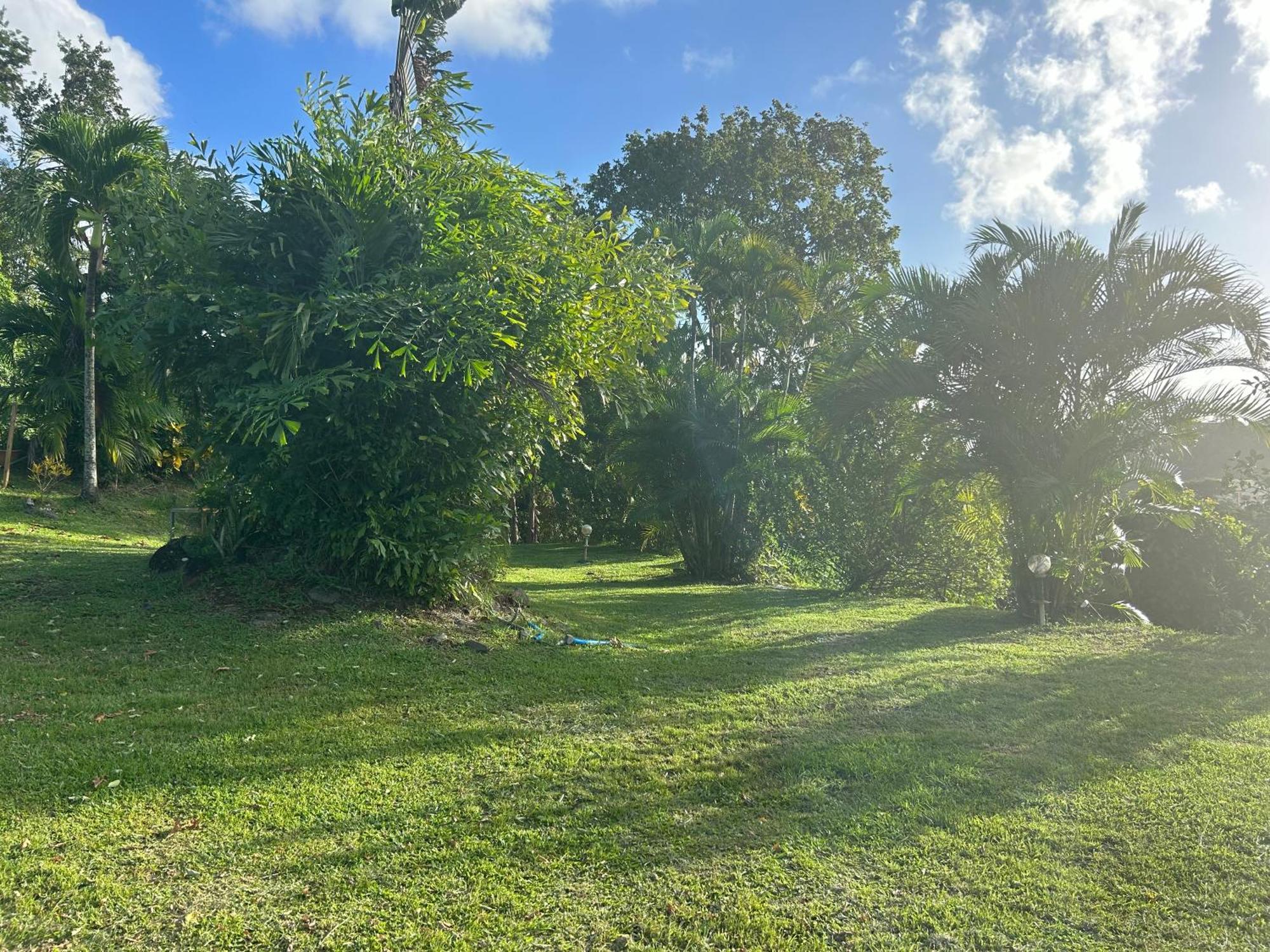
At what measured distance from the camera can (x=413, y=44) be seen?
29.2ft

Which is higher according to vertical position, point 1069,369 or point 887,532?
point 1069,369

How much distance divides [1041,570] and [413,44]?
366 inches

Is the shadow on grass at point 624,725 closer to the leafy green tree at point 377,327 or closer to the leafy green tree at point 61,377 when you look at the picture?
the leafy green tree at point 377,327

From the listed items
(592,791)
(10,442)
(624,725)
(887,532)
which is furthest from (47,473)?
(592,791)

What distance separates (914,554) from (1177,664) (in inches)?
233

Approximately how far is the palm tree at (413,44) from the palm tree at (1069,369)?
608 centimetres

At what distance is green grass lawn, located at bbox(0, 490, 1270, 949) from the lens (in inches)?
103

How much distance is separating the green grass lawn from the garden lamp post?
1.73 m

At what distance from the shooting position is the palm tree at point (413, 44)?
839cm

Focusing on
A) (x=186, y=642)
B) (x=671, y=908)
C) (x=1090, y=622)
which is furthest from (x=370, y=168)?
(x=1090, y=622)

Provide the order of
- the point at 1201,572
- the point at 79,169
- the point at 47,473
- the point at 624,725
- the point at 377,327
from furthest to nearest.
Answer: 1. the point at 47,473
2. the point at 79,169
3. the point at 1201,572
4. the point at 377,327
5. the point at 624,725

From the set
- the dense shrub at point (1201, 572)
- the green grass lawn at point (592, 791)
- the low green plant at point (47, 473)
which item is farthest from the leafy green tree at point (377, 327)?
the low green plant at point (47, 473)

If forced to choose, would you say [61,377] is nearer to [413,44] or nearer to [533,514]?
[413,44]

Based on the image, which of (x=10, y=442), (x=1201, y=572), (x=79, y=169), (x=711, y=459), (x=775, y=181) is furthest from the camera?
(x=775, y=181)
